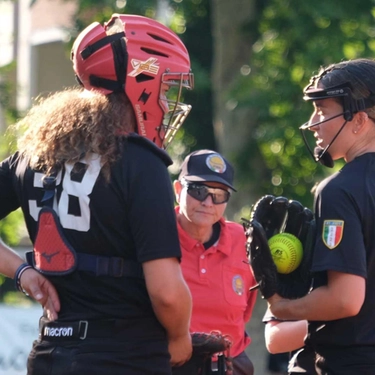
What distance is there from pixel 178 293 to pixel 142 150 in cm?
50

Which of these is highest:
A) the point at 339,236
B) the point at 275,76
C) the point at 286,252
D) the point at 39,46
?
the point at 339,236

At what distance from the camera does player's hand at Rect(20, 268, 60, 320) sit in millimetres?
3465

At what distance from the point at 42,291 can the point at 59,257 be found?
0.16m

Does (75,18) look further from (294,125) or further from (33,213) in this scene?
(33,213)

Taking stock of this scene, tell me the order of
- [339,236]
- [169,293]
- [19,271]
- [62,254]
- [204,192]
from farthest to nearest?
[204,192] < [19,271] < [339,236] < [62,254] < [169,293]

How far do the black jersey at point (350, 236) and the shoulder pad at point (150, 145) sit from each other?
608 mm

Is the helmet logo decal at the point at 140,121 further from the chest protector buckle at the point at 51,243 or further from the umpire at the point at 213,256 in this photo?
the umpire at the point at 213,256

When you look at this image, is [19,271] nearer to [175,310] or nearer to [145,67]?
[175,310]

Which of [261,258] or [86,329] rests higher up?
[261,258]

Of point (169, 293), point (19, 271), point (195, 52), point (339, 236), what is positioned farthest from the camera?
point (195, 52)

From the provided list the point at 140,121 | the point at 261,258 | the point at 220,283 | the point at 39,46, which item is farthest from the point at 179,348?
the point at 39,46

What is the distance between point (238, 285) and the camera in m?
5.22

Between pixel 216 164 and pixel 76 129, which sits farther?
pixel 216 164

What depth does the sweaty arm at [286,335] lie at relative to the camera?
4020mm
